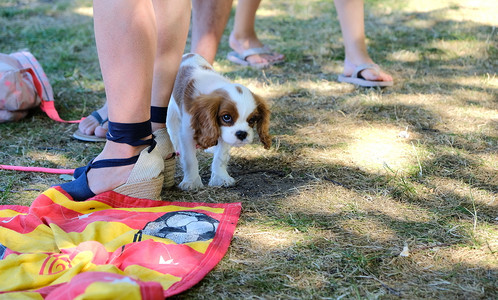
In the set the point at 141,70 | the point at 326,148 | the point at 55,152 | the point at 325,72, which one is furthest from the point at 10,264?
the point at 325,72

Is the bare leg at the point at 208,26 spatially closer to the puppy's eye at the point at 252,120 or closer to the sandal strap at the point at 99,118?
the sandal strap at the point at 99,118

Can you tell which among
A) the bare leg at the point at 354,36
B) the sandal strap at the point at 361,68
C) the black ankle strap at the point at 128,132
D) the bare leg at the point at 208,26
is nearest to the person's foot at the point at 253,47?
the bare leg at the point at 354,36

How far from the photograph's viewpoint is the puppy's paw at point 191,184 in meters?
2.60

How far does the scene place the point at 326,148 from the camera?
307 centimetres

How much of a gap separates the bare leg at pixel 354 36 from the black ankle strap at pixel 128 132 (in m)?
2.44

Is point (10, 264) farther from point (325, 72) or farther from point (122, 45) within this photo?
point (325, 72)

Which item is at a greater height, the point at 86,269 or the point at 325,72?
the point at 86,269

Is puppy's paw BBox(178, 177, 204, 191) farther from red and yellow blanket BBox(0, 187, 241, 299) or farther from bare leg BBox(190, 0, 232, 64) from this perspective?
bare leg BBox(190, 0, 232, 64)

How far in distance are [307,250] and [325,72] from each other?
297cm

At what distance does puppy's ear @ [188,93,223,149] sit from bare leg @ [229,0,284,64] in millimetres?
2381

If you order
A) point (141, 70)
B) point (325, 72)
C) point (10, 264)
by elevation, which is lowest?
point (325, 72)

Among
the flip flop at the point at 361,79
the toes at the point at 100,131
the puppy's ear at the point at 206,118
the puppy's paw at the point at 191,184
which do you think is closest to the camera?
the puppy's ear at the point at 206,118

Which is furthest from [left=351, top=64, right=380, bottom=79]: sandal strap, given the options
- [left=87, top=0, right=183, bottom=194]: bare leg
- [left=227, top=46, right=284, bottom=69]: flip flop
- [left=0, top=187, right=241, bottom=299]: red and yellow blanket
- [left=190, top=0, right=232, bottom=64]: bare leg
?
[left=87, top=0, right=183, bottom=194]: bare leg

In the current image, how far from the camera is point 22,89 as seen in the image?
11.5 ft
